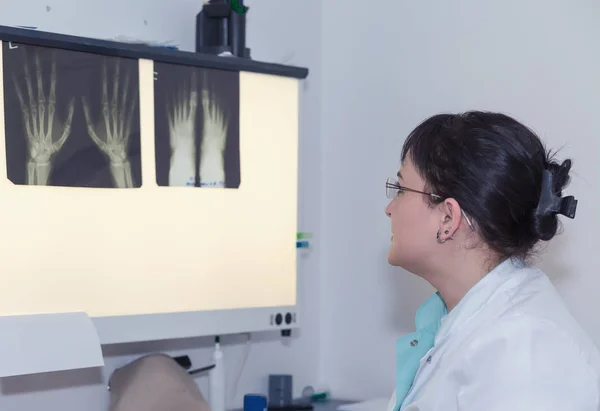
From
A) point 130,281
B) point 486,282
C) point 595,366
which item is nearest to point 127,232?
point 130,281

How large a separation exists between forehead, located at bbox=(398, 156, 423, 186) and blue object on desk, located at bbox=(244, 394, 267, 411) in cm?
82

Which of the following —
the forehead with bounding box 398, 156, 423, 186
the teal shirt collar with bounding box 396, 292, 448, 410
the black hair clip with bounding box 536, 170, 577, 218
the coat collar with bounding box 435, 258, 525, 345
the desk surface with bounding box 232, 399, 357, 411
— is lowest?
the desk surface with bounding box 232, 399, 357, 411

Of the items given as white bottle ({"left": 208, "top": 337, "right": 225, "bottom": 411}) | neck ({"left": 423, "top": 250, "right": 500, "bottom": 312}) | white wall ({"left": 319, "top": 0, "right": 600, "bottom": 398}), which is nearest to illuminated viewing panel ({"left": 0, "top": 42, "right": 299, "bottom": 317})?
white bottle ({"left": 208, "top": 337, "right": 225, "bottom": 411})

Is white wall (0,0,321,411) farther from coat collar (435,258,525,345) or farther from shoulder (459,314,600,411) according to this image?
shoulder (459,314,600,411)

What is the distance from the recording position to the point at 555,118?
183 centimetres

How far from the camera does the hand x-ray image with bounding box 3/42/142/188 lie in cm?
167

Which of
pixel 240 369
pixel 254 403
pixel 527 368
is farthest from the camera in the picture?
pixel 240 369

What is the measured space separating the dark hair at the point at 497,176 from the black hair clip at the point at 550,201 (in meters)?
0.01

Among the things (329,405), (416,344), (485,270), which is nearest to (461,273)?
(485,270)

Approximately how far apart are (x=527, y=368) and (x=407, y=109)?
1156 mm

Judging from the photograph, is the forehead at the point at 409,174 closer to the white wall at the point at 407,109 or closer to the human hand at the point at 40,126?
the white wall at the point at 407,109

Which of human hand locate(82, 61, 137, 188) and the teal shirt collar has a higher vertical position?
human hand locate(82, 61, 137, 188)

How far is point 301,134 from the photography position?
2.20 metres

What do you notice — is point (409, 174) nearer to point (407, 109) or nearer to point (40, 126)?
point (407, 109)
